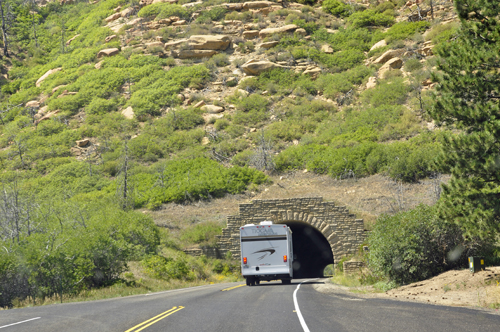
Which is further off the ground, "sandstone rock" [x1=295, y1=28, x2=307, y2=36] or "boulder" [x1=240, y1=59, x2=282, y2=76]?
"sandstone rock" [x1=295, y1=28, x2=307, y2=36]

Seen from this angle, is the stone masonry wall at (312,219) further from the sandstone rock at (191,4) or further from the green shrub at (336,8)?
the sandstone rock at (191,4)

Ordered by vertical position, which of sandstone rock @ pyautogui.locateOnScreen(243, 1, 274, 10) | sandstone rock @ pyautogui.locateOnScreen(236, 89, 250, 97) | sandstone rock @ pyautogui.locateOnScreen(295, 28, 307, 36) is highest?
sandstone rock @ pyautogui.locateOnScreen(243, 1, 274, 10)

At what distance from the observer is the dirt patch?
1092 cm

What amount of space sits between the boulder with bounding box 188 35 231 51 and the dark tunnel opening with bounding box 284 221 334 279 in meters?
34.1

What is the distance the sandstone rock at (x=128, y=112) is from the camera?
50.3 metres

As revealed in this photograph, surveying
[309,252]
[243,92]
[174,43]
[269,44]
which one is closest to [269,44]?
[269,44]

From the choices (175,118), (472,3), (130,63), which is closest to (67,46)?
(130,63)

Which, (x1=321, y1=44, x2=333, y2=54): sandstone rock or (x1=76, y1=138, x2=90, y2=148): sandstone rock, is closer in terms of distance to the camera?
(x1=76, y1=138, x2=90, y2=148): sandstone rock

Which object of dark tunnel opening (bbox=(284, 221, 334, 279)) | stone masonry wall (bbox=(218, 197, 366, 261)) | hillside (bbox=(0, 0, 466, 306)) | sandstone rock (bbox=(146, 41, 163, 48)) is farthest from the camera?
sandstone rock (bbox=(146, 41, 163, 48))

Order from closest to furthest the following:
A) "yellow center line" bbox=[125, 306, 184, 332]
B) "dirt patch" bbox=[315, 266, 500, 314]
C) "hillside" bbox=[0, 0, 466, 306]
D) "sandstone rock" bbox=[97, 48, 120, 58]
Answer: "yellow center line" bbox=[125, 306, 184, 332] → "dirt patch" bbox=[315, 266, 500, 314] → "hillside" bbox=[0, 0, 466, 306] → "sandstone rock" bbox=[97, 48, 120, 58]

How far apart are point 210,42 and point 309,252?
34910mm

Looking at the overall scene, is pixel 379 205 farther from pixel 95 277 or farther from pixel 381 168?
pixel 95 277

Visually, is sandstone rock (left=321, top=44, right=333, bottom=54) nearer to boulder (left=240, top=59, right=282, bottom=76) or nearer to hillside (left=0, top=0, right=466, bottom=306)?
hillside (left=0, top=0, right=466, bottom=306)

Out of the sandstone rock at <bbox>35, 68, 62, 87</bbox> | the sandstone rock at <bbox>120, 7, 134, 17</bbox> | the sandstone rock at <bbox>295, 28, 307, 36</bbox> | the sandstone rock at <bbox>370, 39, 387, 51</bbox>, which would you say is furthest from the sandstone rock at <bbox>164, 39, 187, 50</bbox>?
the sandstone rock at <bbox>370, 39, 387, 51</bbox>
